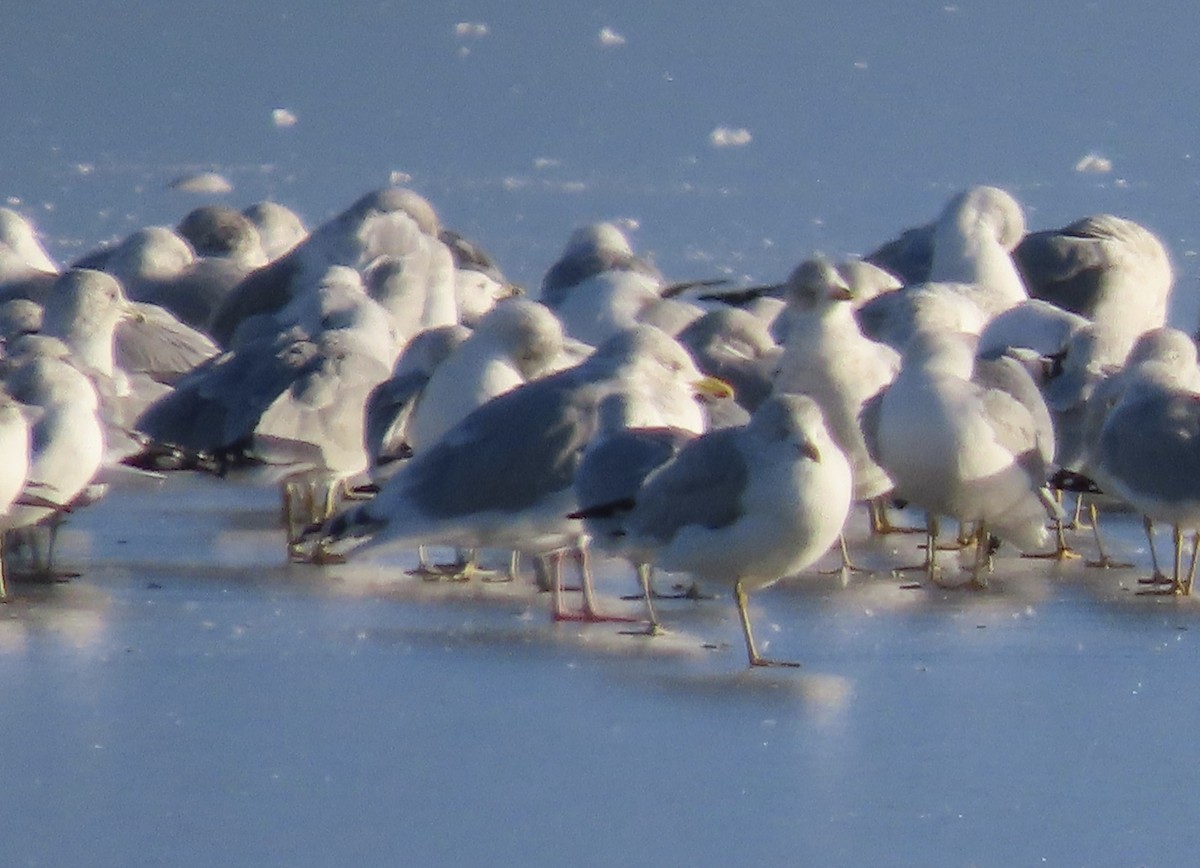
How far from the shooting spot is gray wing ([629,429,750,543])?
634 cm

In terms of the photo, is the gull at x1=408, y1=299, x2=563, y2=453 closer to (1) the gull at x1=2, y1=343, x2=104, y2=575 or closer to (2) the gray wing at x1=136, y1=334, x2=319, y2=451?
(2) the gray wing at x1=136, y1=334, x2=319, y2=451

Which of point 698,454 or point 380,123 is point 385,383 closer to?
point 698,454

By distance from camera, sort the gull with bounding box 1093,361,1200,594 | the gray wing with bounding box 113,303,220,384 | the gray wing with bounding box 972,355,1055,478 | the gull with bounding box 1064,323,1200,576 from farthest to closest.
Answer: the gray wing with bounding box 113,303,220,384 → the gray wing with bounding box 972,355,1055,478 → the gull with bounding box 1064,323,1200,576 → the gull with bounding box 1093,361,1200,594

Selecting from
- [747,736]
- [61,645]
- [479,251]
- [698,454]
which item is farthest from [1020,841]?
[479,251]

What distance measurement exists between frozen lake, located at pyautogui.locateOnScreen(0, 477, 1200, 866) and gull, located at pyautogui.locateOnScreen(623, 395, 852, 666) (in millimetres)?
242

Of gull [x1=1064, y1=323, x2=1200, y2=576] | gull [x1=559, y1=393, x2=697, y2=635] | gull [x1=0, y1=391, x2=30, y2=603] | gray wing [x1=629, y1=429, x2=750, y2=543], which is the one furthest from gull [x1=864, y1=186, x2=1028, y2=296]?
gull [x1=0, y1=391, x2=30, y2=603]

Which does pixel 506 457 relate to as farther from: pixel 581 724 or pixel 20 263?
pixel 20 263

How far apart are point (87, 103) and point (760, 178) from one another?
6296 millimetres

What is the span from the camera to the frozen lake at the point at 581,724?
464cm

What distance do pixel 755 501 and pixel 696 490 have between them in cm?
18

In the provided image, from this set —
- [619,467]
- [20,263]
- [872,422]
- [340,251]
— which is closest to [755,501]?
[619,467]

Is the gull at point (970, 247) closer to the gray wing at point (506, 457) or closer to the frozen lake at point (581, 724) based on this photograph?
the frozen lake at point (581, 724)

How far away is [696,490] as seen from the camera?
6.41 meters

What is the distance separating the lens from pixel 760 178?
1844 centimetres
